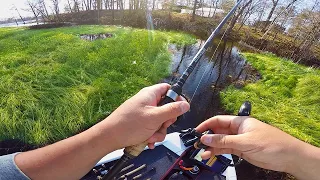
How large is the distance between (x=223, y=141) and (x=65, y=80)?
26.7 feet

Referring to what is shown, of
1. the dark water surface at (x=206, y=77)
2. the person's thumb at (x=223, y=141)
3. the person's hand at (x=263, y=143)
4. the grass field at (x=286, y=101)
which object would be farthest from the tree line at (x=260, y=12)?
the person's thumb at (x=223, y=141)

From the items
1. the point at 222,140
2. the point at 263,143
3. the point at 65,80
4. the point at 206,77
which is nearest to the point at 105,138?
the point at 222,140

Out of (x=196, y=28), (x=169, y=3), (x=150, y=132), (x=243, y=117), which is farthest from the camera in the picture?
(x=169, y=3)

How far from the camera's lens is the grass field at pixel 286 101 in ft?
27.8

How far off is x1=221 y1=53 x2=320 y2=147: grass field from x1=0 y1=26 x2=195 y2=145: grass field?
4.22 meters

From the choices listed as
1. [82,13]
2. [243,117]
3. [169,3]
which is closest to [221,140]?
[243,117]

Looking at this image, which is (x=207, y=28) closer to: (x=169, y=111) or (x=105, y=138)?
(x=169, y=111)

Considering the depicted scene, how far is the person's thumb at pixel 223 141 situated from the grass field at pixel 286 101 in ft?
23.6

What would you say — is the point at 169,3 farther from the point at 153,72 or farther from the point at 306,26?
the point at 153,72

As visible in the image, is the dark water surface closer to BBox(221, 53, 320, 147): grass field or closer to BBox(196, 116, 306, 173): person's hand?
BBox(221, 53, 320, 147): grass field

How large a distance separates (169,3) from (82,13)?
13540 mm

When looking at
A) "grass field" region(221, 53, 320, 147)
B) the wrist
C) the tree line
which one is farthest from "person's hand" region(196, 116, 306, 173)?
the tree line

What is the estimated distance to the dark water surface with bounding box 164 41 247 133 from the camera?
28.9ft

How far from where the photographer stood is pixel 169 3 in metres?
35.1
